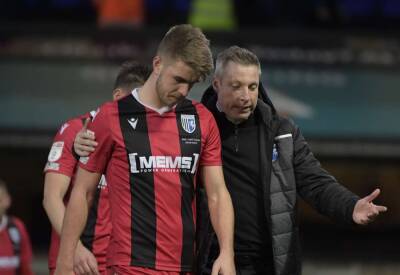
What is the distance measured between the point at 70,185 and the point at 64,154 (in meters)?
0.20

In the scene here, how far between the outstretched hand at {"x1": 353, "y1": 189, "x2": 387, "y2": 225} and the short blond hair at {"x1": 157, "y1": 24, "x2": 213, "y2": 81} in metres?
0.94

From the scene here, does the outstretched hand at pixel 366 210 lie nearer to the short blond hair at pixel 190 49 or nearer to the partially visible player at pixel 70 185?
the short blond hair at pixel 190 49

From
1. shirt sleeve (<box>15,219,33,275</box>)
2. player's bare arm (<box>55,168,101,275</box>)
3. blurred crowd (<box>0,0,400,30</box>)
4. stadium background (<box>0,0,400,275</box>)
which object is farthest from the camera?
blurred crowd (<box>0,0,400,30</box>)

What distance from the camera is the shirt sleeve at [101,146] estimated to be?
5176mm

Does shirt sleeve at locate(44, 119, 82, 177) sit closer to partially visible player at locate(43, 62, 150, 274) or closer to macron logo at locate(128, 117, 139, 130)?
partially visible player at locate(43, 62, 150, 274)

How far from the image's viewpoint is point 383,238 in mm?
13727

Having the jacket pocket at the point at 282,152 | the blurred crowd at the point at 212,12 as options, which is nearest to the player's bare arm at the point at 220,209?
the jacket pocket at the point at 282,152

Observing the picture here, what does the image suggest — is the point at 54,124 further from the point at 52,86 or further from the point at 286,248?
the point at 286,248

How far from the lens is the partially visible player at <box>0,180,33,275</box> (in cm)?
899

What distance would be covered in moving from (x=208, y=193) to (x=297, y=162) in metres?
0.63

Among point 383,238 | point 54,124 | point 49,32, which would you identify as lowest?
point 383,238

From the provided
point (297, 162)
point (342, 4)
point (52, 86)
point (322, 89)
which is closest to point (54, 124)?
point (52, 86)

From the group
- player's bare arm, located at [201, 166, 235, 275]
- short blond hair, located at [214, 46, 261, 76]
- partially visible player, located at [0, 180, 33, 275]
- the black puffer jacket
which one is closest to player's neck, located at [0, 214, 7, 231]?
partially visible player, located at [0, 180, 33, 275]

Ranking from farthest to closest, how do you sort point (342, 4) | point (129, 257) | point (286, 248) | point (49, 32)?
1. point (342, 4)
2. point (49, 32)
3. point (286, 248)
4. point (129, 257)
